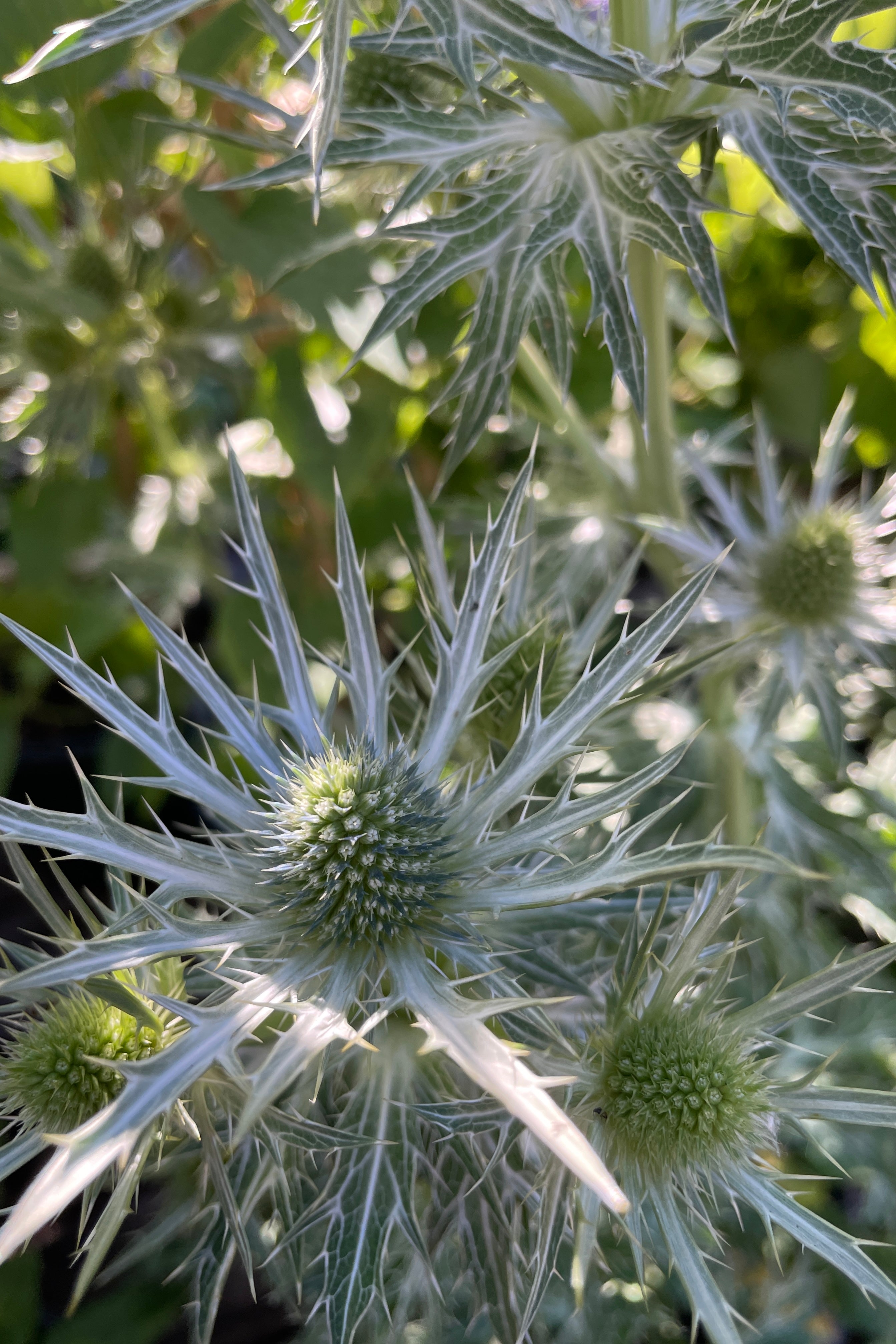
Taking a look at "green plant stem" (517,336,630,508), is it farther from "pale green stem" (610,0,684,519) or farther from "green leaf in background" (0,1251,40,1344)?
"green leaf in background" (0,1251,40,1344)

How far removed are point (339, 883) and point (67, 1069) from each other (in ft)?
0.62

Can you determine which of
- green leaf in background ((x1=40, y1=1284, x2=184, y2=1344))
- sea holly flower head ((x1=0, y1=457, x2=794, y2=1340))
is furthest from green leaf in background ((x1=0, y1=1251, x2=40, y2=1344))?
sea holly flower head ((x1=0, y1=457, x2=794, y2=1340))

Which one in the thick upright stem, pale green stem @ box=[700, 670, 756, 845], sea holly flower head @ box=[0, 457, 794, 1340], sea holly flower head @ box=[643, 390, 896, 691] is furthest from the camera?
pale green stem @ box=[700, 670, 756, 845]

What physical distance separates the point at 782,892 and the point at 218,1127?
0.65m

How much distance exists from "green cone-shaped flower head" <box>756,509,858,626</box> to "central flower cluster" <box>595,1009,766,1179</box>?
415 mm

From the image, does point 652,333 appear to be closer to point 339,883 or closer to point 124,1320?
point 339,883

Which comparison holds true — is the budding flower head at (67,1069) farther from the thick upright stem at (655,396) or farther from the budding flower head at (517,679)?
the thick upright stem at (655,396)

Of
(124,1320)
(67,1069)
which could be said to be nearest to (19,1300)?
(124,1320)

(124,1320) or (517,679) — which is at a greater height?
(517,679)

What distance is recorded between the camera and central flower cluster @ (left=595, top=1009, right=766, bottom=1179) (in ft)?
1.77

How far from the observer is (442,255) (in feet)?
2.05

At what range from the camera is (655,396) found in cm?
79

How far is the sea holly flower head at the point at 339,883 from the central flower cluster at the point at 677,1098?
0.17ft

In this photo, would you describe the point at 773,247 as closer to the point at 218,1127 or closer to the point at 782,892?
the point at 782,892
